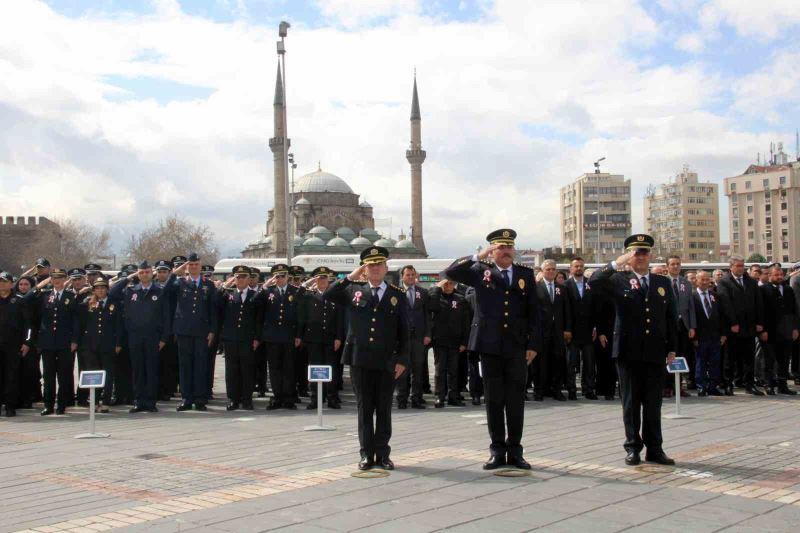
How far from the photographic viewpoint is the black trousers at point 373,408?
7.80 meters

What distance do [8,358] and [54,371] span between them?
2.37 feet

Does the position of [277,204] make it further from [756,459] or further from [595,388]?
[756,459]

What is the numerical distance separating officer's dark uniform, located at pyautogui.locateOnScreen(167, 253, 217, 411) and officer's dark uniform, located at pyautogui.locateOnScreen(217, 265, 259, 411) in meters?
0.33

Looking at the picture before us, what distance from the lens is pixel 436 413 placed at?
40.0ft

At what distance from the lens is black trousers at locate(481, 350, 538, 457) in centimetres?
769

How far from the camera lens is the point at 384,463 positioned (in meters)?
7.75

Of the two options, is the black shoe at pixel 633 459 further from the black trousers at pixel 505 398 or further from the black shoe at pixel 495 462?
the black shoe at pixel 495 462

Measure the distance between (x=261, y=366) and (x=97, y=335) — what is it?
2706mm

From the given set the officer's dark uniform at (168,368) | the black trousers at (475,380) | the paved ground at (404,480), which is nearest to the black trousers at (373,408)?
the paved ground at (404,480)

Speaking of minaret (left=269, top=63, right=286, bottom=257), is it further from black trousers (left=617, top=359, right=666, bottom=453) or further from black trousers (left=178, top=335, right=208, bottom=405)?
black trousers (left=617, top=359, right=666, bottom=453)

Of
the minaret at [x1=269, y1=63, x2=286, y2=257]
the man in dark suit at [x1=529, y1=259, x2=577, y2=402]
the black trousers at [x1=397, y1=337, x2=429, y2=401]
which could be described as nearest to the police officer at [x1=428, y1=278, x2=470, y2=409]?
the black trousers at [x1=397, y1=337, x2=429, y2=401]

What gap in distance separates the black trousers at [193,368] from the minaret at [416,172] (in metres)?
76.8

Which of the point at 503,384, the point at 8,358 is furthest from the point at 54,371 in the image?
the point at 503,384

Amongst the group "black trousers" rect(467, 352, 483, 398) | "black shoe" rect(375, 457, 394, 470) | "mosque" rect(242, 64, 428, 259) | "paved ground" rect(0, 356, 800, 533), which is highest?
"mosque" rect(242, 64, 428, 259)
